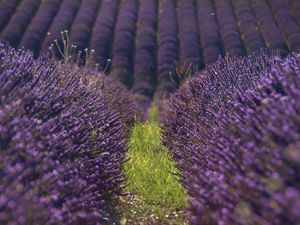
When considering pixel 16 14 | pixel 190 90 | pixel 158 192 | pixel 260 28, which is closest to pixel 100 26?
pixel 16 14

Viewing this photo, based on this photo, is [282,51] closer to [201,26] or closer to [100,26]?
[201,26]

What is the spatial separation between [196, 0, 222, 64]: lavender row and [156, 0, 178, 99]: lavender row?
0.83 m

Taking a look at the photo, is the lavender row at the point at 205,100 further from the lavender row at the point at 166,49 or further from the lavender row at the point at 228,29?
the lavender row at the point at 228,29

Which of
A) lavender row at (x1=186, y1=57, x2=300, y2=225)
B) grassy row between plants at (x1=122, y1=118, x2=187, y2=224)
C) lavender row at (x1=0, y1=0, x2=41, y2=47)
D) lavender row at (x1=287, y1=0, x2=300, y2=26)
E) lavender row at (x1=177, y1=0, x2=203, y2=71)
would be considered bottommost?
grassy row between plants at (x1=122, y1=118, x2=187, y2=224)

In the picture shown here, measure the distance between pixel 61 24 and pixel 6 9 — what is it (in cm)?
190

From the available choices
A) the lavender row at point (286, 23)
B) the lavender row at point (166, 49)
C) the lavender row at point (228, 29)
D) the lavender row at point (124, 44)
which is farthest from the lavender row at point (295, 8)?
the lavender row at point (124, 44)

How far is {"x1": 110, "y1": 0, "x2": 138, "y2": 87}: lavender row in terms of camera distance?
15129 mm

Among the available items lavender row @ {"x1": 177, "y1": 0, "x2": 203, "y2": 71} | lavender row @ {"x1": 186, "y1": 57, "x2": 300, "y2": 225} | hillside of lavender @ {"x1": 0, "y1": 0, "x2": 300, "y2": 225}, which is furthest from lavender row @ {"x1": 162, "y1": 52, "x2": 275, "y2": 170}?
lavender row @ {"x1": 177, "y1": 0, "x2": 203, "y2": 71}

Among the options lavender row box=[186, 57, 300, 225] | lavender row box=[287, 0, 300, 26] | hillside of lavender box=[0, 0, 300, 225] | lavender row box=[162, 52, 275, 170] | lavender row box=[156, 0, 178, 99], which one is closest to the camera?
lavender row box=[186, 57, 300, 225]

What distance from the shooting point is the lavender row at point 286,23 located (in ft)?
51.2

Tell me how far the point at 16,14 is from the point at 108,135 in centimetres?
1395

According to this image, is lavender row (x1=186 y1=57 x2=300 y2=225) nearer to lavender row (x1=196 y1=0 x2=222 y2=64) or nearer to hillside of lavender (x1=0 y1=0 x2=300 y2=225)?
hillside of lavender (x1=0 y1=0 x2=300 y2=225)

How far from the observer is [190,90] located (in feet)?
20.5

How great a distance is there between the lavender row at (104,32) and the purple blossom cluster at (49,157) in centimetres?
1069
